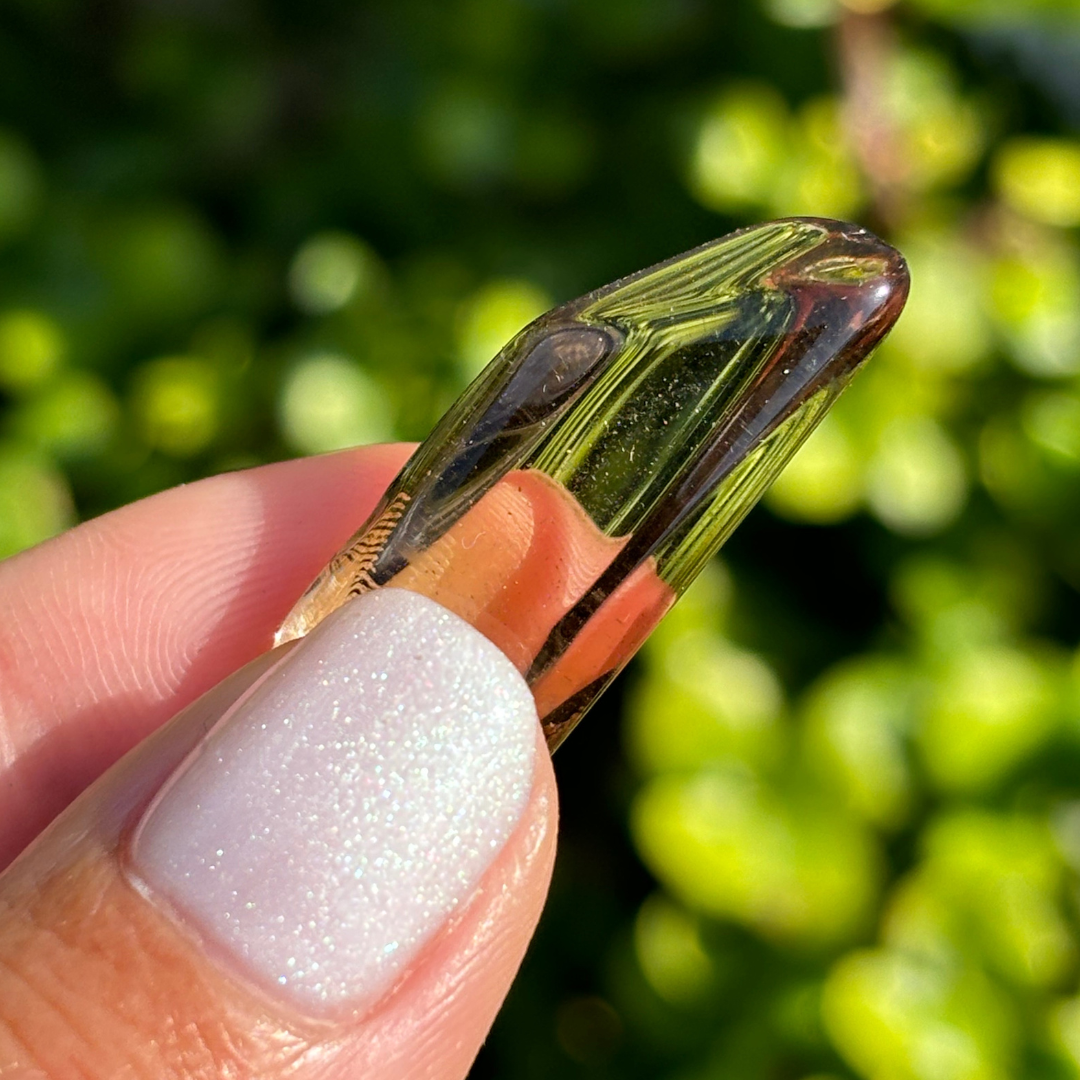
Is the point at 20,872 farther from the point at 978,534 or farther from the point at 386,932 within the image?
the point at 978,534

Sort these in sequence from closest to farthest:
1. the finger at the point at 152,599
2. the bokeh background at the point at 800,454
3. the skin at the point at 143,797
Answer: the skin at the point at 143,797 < the finger at the point at 152,599 < the bokeh background at the point at 800,454

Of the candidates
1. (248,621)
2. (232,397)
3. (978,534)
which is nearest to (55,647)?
(248,621)

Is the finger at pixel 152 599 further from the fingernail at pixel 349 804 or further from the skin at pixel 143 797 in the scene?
the fingernail at pixel 349 804

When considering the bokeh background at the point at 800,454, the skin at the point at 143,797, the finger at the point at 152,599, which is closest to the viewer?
the skin at the point at 143,797

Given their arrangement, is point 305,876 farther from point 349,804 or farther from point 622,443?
point 622,443

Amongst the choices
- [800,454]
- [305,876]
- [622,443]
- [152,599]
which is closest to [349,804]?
[305,876]

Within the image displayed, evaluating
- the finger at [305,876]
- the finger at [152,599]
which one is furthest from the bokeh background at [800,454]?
the finger at [305,876]

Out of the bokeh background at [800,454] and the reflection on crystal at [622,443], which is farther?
the bokeh background at [800,454]
